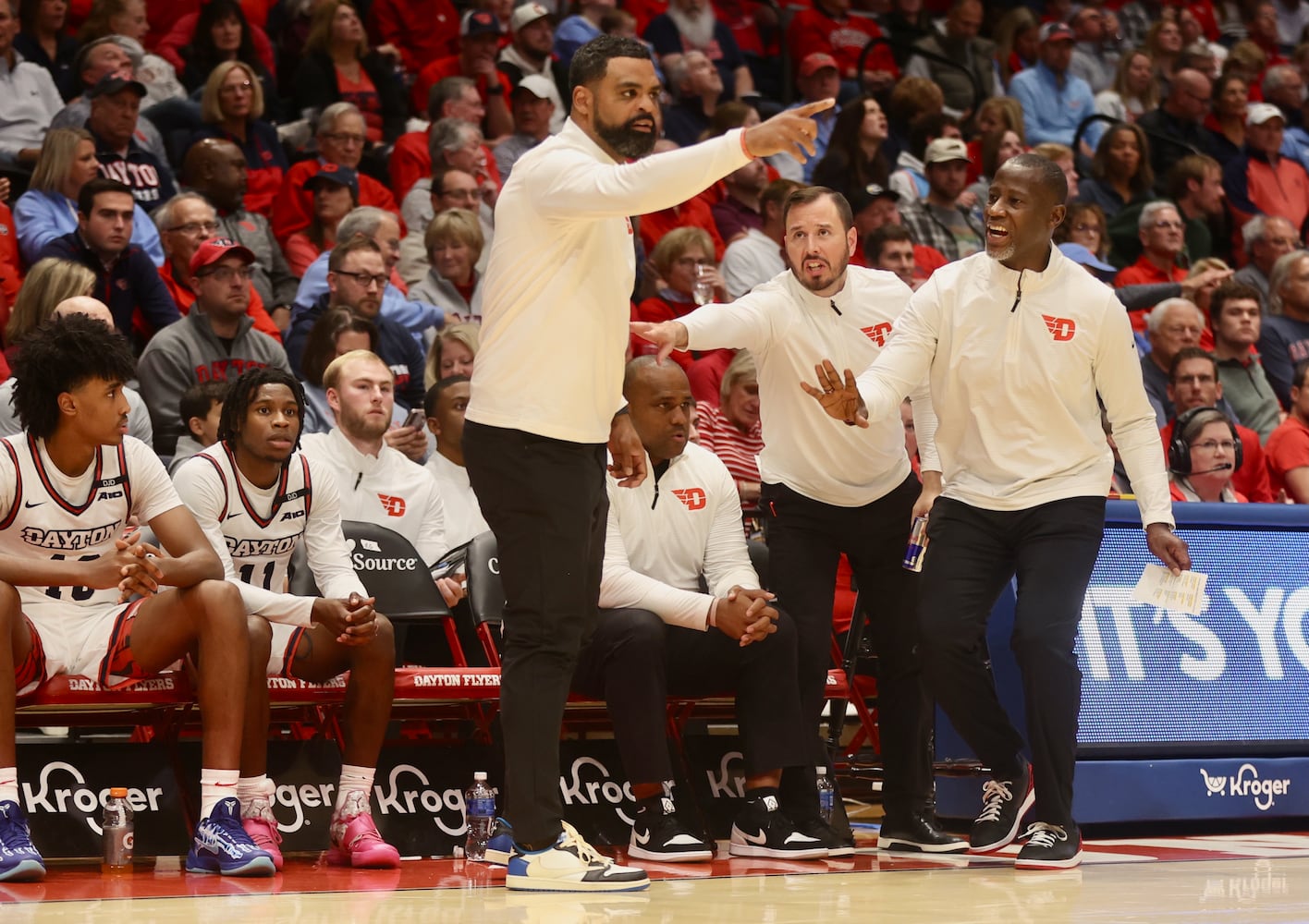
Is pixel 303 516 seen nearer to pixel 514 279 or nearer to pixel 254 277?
pixel 514 279

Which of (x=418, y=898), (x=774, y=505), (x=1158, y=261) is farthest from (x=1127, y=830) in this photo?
(x=1158, y=261)

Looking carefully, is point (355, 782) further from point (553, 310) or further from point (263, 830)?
point (553, 310)

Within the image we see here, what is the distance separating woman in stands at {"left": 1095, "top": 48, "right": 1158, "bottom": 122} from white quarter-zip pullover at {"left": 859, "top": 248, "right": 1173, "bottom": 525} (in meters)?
9.50

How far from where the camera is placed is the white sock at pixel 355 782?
4914mm

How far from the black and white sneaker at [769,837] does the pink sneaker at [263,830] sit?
1.38m

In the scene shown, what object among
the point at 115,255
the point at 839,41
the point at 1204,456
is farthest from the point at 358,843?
the point at 839,41

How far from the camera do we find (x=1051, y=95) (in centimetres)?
1331

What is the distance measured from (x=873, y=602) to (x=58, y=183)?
482cm

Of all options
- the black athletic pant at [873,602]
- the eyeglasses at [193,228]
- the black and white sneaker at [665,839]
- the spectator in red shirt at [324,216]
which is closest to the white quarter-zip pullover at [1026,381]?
the black athletic pant at [873,602]

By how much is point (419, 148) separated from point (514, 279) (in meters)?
6.24

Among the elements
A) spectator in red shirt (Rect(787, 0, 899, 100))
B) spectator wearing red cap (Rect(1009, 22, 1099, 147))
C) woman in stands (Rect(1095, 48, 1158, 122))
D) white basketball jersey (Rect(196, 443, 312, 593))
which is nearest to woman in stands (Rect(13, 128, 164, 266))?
white basketball jersey (Rect(196, 443, 312, 593))

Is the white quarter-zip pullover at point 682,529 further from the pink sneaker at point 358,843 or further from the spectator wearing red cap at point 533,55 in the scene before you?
the spectator wearing red cap at point 533,55

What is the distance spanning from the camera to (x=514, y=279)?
425 centimetres

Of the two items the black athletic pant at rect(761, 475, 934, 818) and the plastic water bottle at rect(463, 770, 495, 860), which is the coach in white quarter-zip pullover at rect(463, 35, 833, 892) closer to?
the plastic water bottle at rect(463, 770, 495, 860)
